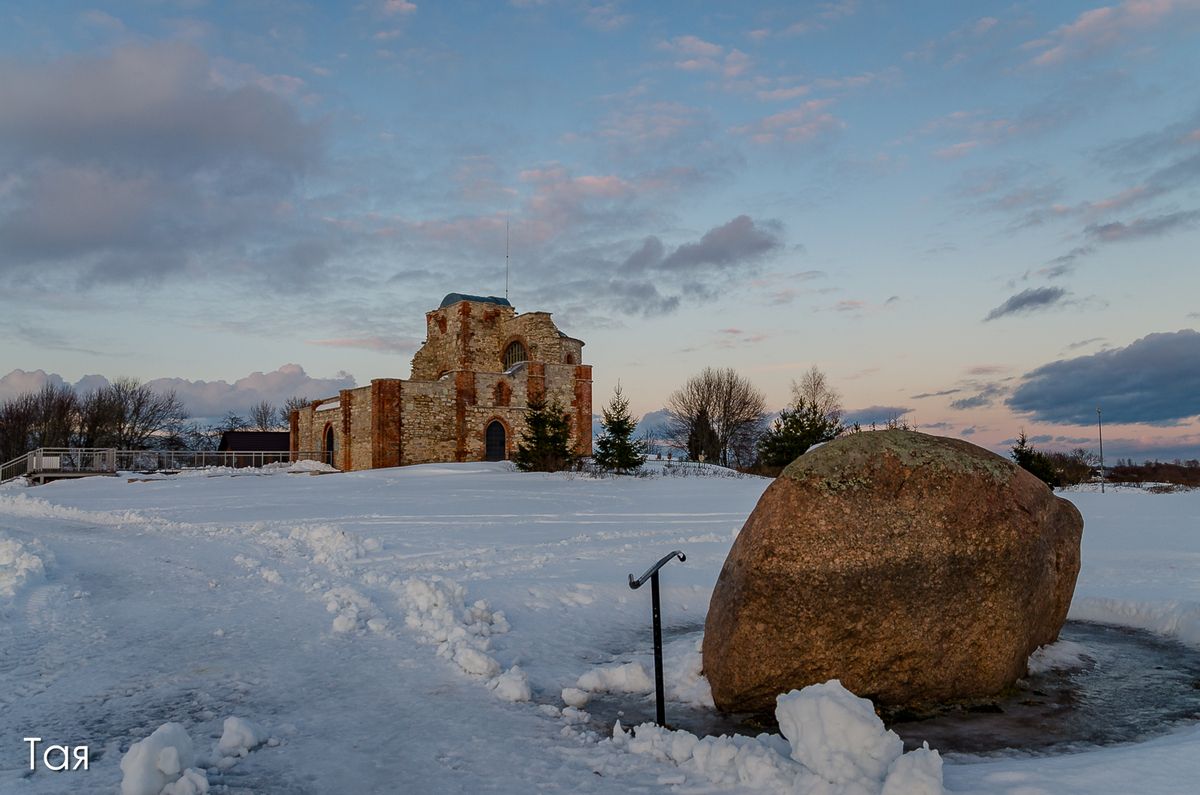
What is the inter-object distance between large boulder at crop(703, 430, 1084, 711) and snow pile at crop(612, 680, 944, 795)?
889 millimetres

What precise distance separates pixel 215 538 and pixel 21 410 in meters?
60.0

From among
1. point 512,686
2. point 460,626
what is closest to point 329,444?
point 460,626

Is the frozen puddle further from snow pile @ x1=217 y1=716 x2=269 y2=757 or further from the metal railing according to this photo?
the metal railing

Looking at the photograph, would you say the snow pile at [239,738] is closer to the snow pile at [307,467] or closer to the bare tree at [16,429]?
the snow pile at [307,467]

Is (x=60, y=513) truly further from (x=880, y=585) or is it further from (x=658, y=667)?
(x=880, y=585)

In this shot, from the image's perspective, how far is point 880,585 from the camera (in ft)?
17.4

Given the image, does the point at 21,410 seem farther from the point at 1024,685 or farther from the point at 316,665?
the point at 1024,685

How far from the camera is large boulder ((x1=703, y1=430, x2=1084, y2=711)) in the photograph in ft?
17.5

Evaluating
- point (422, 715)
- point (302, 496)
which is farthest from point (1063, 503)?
point (302, 496)

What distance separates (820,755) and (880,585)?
1.56m

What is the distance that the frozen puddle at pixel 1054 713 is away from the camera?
493cm

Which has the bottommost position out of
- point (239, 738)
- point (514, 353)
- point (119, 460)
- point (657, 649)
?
point (239, 738)

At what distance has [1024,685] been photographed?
596 cm

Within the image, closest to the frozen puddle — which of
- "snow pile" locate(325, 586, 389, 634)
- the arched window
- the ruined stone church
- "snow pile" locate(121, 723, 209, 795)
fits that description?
"snow pile" locate(121, 723, 209, 795)
